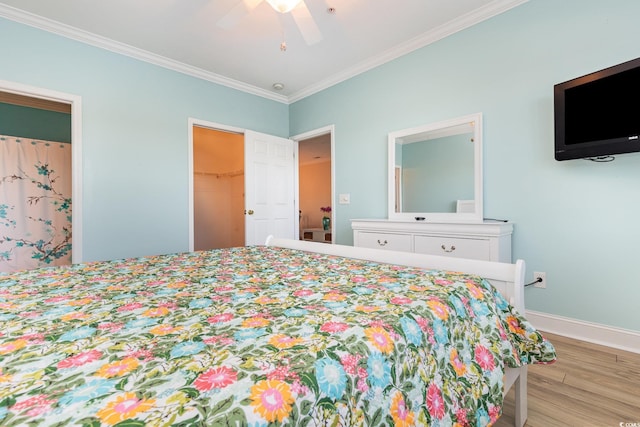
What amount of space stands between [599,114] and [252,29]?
8.81ft

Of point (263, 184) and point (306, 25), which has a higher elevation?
point (306, 25)

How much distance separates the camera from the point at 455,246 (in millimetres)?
2385

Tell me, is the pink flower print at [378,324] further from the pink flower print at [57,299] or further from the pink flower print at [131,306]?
the pink flower print at [57,299]

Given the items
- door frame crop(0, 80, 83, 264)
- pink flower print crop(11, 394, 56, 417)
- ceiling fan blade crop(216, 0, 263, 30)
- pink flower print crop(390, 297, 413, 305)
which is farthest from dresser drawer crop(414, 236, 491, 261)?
door frame crop(0, 80, 83, 264)

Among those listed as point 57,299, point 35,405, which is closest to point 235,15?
point 57,299

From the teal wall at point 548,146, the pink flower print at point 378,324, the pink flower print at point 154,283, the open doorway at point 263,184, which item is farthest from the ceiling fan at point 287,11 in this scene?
the pink flower print at point 378,324

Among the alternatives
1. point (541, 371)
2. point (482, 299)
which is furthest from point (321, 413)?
point (541, 371)

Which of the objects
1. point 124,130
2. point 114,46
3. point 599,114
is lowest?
point 599,114

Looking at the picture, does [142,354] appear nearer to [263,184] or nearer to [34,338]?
[34,338]

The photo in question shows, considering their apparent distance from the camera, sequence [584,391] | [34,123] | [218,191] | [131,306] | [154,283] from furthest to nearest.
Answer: [218,191]
[34,123]
[584,391]
[154,283]
[131,306]

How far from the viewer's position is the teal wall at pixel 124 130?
2.61 meters

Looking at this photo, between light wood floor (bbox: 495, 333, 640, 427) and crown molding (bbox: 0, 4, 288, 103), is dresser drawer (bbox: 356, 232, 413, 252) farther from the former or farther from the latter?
crown molding (bbox: 0, 4, 288, 103)

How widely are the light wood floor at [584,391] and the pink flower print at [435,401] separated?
758 millimetres

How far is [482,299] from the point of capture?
1.10 meters
